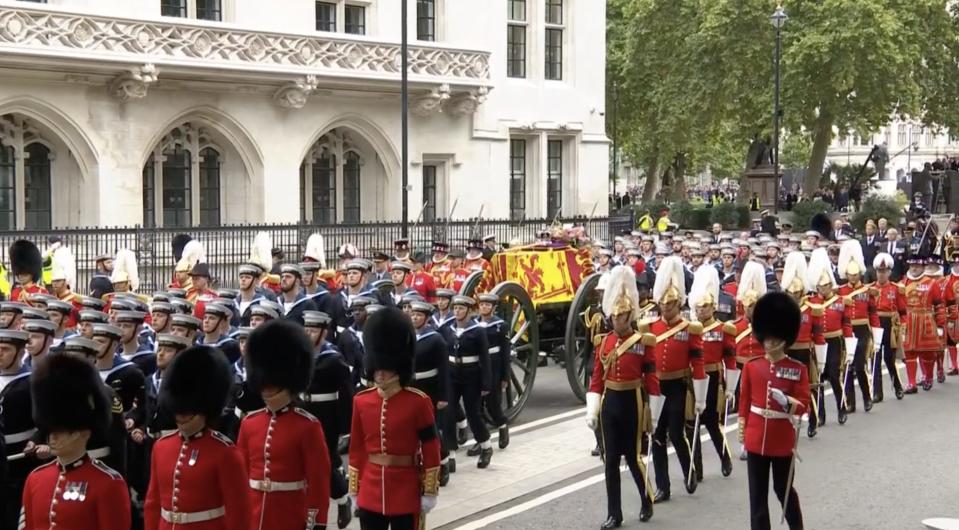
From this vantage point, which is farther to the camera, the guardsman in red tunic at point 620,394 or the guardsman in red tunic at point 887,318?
the guardsman in red tunic at point 887,318

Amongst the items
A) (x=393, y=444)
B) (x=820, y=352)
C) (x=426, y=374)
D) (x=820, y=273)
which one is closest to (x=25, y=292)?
(x=426, y=374)

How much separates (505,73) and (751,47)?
1195 centimetres

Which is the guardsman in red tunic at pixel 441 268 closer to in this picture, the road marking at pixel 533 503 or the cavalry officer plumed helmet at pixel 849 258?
the cavalry officer plumed helmet at pixel 849 258

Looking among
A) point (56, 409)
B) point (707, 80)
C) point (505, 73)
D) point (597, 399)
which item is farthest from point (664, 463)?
point (707, 80)

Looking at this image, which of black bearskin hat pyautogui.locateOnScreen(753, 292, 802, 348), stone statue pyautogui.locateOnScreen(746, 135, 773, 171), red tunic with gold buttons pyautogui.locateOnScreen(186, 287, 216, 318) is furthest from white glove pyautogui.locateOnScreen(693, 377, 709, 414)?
stone statue pyautogui.locateOnScreen(746, 135, 773, 171)

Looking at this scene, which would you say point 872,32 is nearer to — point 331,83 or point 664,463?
point 331,83

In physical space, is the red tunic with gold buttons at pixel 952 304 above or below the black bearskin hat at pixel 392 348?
below

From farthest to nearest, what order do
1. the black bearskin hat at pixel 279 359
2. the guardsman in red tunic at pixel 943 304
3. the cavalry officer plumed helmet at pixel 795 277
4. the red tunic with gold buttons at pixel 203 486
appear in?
the guardsman in red tunic at pixel 943 304, the cavalry officer plumed helmet at pixel 795 277, the black bearskin hat at pixel 279 359, the red tunic with gold buttons at pixel 203 486

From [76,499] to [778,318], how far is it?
197 inches

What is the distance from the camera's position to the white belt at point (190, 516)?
5684 millimetres

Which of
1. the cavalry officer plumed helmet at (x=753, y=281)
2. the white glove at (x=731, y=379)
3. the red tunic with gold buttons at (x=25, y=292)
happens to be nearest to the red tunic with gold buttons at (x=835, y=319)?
the cavalry officer plumed helmet at (x=753, y=281)

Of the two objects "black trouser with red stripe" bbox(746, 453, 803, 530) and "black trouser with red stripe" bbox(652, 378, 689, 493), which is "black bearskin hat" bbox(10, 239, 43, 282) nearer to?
"black trouser with red stripe" bbox(652, 378, 689, 493)

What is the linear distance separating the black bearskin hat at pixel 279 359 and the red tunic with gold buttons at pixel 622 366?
3.07 m

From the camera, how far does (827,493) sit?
10180 millimetres
